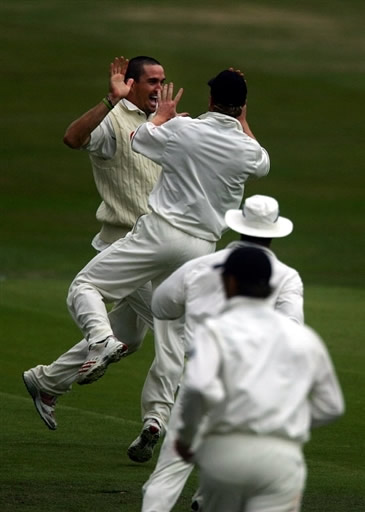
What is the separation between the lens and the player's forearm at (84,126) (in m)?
8.24

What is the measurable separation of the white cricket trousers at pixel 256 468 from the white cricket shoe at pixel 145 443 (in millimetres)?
3287

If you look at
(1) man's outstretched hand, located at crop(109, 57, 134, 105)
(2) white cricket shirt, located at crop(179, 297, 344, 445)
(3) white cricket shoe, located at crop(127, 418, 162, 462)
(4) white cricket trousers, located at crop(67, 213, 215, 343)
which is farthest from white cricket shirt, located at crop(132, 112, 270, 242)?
(2) white cricket shirt, located at crop(179, 297, 344, 445)

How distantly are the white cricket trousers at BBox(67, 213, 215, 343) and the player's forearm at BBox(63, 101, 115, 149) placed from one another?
63 cm

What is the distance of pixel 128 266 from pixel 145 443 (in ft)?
3.53

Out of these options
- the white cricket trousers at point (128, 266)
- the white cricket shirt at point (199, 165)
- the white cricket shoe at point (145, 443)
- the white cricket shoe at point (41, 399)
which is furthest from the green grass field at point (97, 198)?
the white cricket shirt at point (199, 165)

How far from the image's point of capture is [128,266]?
8289 mm

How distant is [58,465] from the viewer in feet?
28.2

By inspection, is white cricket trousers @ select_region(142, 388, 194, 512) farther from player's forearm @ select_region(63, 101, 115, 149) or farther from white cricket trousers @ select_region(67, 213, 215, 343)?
player's forearm @ select_region(63, 101, 115, 149)

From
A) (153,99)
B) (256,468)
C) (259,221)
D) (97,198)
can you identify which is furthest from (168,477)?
(97,198)

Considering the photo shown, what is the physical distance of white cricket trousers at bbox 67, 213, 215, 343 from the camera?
8.08 meters

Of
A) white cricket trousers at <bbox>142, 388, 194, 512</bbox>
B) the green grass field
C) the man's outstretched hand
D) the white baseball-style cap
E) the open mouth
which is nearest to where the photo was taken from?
white cricket trousers at <bbox>142, 388, 194, 512</bbox>

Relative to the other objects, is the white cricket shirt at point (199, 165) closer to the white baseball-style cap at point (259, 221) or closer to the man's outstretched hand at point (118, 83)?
the man's outstretched hand at point (118, 83)

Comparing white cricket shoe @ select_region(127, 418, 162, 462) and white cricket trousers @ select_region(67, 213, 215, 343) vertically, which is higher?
white cricket trousers @ select_region(67, 213, 215, 343)

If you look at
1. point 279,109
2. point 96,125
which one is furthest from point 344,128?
point 96,125
